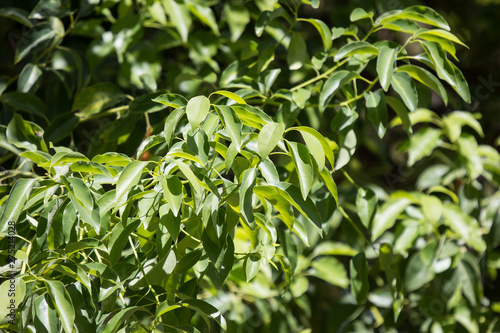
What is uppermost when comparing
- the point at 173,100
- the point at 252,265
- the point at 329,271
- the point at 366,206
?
the point at 173,100

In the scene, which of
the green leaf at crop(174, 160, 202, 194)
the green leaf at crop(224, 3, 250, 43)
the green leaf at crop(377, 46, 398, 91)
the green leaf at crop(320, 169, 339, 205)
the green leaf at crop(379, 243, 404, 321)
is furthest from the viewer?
the green leaf at crop(224, 3, 250, 43)

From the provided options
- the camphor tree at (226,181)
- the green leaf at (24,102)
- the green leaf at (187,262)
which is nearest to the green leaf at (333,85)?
the camphor tree at (226,181)

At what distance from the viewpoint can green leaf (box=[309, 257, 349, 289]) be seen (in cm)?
118

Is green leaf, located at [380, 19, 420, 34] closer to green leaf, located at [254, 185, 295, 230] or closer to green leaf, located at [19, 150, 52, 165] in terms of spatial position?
green leaf, located at [254, 185, 295, 230]

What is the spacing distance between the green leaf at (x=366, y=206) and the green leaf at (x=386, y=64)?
0.85 ft

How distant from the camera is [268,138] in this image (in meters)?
0.64

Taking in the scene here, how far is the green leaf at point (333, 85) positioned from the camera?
33.7 inches

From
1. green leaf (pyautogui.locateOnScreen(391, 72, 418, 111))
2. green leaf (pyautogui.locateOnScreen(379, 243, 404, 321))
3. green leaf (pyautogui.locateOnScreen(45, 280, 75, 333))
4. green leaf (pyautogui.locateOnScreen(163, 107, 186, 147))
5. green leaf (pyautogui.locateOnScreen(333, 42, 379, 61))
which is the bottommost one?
green leaf (pyautogui.locateOnScreen(379, 243, 404, 321))

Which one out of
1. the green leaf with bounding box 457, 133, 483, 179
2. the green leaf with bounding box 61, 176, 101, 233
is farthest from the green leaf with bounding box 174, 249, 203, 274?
the green leaf with bounding box 457, 133, 483, 179

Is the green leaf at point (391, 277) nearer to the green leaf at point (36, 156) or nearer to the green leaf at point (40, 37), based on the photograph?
the green leaf at point (36, 156)

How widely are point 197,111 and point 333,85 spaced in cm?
29

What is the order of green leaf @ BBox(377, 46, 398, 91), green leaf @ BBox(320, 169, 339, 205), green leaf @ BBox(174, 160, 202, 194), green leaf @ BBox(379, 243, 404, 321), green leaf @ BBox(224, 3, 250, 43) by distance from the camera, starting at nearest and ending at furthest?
1. green leaf @ BBox(174, 160, 202, 194)
2. green leaf @ BBox(320, 169, 339, 205)
3. green leaf @ BBox(377, 46, 398, 91)
4. green leaf @ BBox(379, 243, 404, 321)
5. green leaf @ BBox(224, 3, 250, 43)

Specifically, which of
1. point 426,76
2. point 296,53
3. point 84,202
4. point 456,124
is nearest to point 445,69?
point 426,76

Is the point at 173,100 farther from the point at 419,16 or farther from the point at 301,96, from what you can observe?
the point at 419,16
